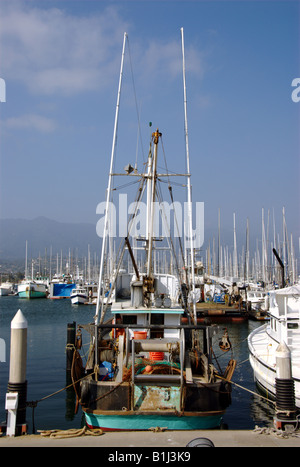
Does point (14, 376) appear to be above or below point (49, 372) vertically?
above

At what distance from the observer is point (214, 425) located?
39.1 ft

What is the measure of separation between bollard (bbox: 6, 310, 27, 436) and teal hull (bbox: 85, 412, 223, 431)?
7.11ft

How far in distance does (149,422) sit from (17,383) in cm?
363

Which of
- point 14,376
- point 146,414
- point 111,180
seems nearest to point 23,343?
point 14,376

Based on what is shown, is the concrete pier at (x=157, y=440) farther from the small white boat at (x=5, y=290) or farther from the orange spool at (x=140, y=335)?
the small white boat at (x=5, y=290)

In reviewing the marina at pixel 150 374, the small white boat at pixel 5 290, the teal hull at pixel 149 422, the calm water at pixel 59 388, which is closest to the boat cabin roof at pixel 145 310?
the marina at pixel 150 374

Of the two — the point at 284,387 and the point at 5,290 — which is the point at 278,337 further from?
the point at 5,290

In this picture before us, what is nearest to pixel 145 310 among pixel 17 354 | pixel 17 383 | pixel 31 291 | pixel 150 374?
pixel 150 374

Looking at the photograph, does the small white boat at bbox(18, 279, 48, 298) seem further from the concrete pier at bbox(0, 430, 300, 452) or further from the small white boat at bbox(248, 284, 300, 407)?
the concrete pier at bbox(0, 430, 300, 452)

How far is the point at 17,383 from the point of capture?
10.6 metres

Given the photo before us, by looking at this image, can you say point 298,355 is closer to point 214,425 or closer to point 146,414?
point 214,425

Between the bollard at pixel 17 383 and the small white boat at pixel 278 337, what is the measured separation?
1011 centimetres

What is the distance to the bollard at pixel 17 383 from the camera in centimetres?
1023
